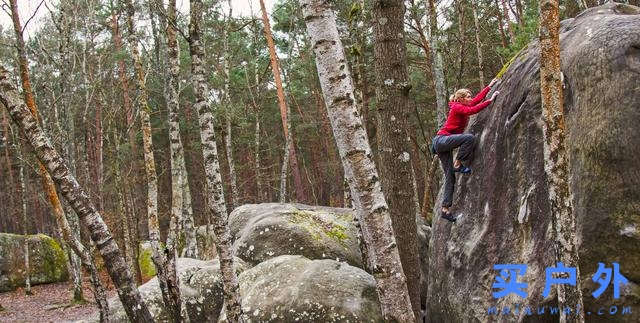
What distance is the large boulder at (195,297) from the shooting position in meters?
8.64

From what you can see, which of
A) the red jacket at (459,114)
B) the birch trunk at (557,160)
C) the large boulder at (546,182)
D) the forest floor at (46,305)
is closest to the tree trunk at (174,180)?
the red jacket at (459,114)

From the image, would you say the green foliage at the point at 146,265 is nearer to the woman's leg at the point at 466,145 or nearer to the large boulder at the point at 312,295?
the large boulder at the point at 312,295

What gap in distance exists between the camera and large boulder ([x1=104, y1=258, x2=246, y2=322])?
8.64m

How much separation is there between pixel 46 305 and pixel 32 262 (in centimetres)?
575

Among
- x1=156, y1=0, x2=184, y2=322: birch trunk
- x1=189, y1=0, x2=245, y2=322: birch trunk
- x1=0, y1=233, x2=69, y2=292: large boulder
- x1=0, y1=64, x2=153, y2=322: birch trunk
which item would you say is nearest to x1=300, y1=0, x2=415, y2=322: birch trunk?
x1=189, y1=0, x2=245, y2=322: birch trunk

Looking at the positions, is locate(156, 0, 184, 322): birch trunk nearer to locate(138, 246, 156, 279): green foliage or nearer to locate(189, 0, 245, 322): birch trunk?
locate(189, 0, 245, 322): birch trunk

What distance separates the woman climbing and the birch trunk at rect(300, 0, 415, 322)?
7.16 ft

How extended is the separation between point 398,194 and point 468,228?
994 mm

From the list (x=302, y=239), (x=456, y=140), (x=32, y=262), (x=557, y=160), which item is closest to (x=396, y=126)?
(x=456, y=140)

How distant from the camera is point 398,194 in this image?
A: 20.4ft

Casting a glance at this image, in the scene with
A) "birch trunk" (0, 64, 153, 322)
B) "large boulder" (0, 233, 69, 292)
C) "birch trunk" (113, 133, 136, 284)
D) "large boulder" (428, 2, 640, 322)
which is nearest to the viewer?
"large boulder" (428, 2, 640, 322)

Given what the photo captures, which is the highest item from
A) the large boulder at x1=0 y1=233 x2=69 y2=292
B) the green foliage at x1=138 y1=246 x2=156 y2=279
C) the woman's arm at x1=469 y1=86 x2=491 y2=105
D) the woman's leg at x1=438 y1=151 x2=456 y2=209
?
the woman's arm at x1=469 y1=86 x2=491 y2=105

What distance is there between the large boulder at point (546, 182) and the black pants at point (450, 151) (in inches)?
4.9

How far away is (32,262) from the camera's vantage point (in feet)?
70.9
